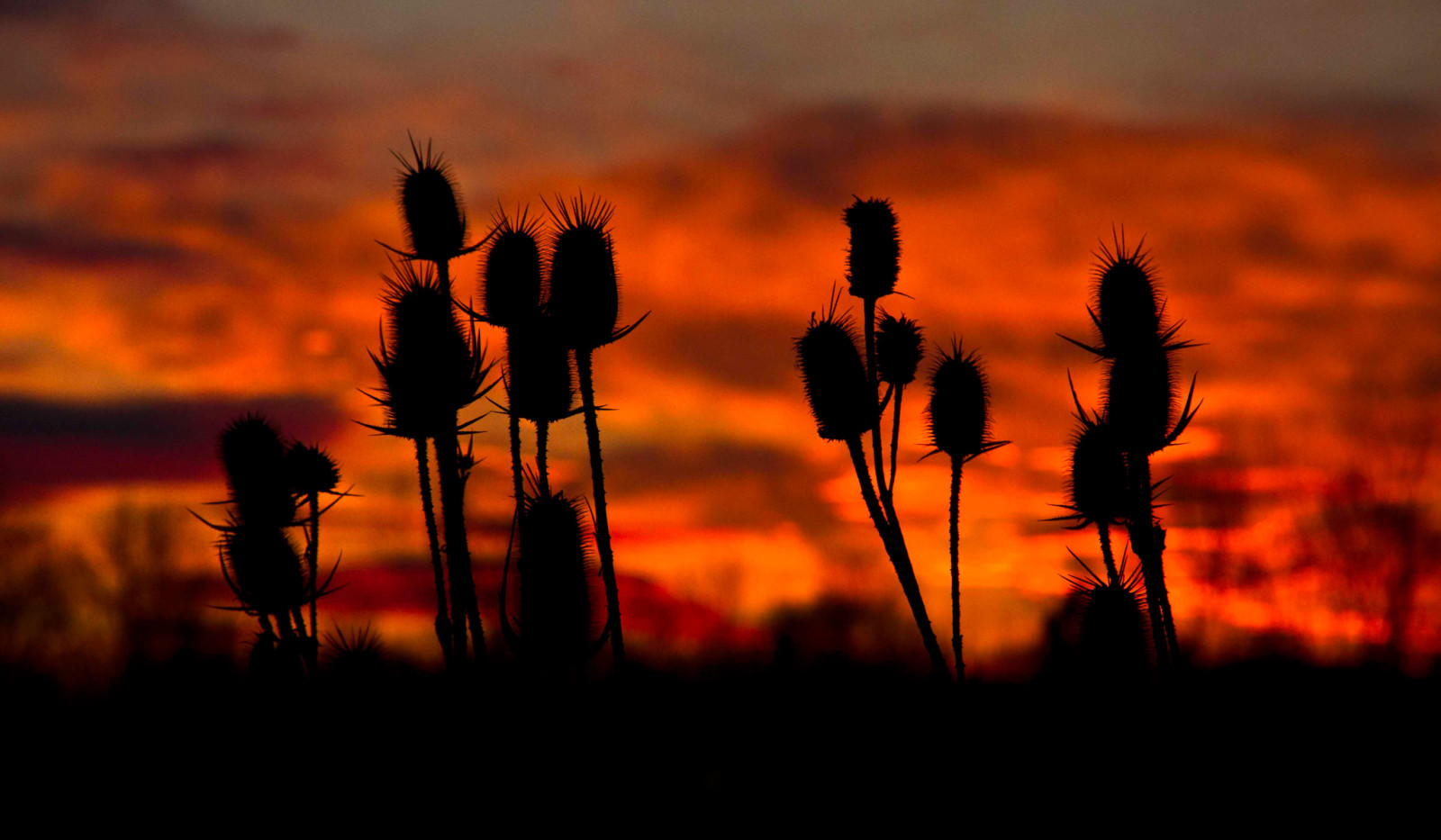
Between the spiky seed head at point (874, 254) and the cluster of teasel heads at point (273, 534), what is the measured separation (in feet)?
17.1

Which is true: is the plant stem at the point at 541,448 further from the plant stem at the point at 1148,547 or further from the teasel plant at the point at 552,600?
the plant stem at the point at 1148,547

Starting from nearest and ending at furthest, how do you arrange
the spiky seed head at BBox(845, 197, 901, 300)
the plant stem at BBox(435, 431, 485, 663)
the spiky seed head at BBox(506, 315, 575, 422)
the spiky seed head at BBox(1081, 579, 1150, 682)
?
the plant stem at BBox(435, 431, 485, 663) → the spiky seed head at BBox(506, 315, 575, 422) → the spiky seed head at BBox(1081, 579, 1150, 682) → the spiky seed head at BBox(845, 197, 901, 300)

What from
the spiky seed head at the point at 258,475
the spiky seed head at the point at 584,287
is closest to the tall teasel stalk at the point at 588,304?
the spiky seed head at the point at 584,287

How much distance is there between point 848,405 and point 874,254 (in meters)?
1.42

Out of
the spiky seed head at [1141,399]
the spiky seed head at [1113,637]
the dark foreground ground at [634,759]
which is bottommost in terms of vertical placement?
the dark foreground ground at [634,759]

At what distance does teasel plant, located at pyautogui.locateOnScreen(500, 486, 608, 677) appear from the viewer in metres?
6.36

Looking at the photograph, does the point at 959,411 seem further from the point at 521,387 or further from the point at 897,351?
the point at 521,387

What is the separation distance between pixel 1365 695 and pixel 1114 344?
65.3 ft

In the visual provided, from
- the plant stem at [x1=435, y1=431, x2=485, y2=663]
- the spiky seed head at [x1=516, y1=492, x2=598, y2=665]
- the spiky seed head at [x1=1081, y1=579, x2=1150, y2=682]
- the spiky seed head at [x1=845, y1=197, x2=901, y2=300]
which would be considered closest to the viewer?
the plant stem at [x1=435, y1=431, x2=485, y2=663]

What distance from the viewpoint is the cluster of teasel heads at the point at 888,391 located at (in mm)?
7402

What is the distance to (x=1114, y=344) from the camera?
7605mm

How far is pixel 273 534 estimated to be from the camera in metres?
8.10

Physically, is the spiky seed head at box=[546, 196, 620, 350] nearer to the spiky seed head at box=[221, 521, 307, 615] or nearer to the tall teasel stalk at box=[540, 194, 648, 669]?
the tall teasel stalk at box=[540, 194, 648, 669]

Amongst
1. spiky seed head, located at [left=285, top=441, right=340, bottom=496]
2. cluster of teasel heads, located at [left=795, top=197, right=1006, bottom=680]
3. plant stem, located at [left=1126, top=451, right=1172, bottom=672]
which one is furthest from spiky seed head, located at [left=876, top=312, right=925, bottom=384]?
spiky seed head, located at [left=285, top=441, right=340, bottom=496]
